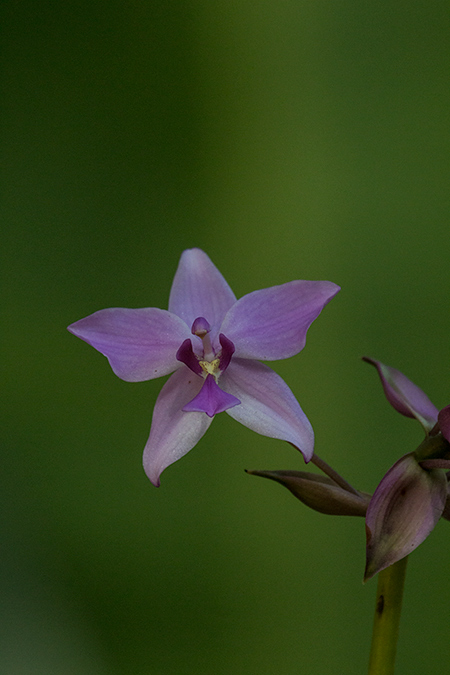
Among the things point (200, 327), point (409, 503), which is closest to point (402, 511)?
point (409, 503)

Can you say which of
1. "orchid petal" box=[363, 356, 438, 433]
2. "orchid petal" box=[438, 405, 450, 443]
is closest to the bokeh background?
"orchid petal" box=[363, 356, 438, 433]

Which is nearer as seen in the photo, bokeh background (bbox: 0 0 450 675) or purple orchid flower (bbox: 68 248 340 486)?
purple orchid flower (bbox: 68 248 340 486)

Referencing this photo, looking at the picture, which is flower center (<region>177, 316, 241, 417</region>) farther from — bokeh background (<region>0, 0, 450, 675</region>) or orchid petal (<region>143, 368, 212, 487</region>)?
bokeh background (<region>0, 0, 450, 675</region>)

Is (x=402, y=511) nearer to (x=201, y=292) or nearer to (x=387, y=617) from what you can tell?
(x=387, y=617)

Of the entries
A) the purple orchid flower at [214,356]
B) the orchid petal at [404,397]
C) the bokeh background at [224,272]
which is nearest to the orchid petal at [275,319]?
the purple orchid flower at [214,356]

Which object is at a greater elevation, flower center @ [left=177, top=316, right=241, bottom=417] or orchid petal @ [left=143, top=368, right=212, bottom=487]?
flower center @ [left=177, top=316, right=241, bottom=417]

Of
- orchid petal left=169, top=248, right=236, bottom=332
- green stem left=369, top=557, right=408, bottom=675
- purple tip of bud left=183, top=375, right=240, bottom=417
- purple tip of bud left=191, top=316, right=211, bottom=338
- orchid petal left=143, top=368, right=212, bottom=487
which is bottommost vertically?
green stem left=369, top=557, right=408, bottom=675
